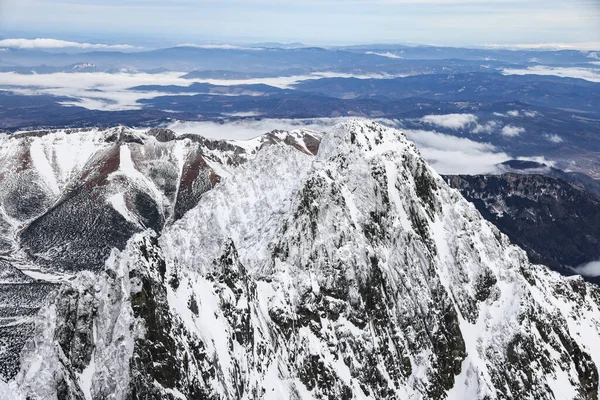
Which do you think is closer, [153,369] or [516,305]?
[153,369]

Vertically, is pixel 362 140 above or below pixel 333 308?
above

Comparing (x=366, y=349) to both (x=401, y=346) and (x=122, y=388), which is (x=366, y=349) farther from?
(x=122, y=388)

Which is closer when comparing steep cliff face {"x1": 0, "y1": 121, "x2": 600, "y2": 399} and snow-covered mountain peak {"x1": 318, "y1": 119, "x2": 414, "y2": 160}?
steep cliff face {"x1": 0, "y1": 121, "x2": 600, "y2": 399}

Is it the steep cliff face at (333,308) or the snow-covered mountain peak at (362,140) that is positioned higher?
the snow-covered mountain peak at (362,140)

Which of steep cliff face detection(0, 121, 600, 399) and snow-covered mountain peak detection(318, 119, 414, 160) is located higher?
snow-covered mountain peak detection(318, 119, 414, 160)

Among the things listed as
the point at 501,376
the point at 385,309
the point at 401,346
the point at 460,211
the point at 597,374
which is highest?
the point at 460,211

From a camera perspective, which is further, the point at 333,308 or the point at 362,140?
the point at 362,140

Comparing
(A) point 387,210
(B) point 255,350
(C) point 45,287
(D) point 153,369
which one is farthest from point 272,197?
(C) point 45,287

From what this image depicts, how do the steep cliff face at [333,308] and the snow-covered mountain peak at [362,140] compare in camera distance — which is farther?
the snow-covered mountain peak at [362,140]
